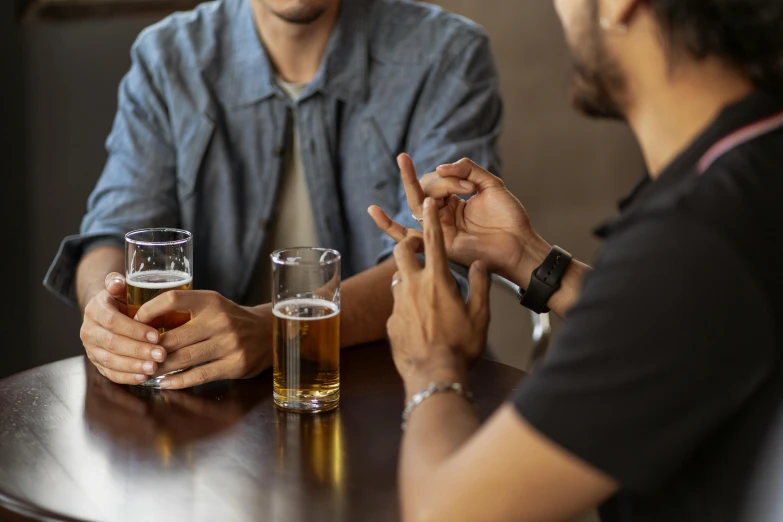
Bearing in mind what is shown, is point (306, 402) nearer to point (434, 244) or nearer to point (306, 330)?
point (306, 330)

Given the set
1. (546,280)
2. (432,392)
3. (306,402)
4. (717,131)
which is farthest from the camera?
(546,280)

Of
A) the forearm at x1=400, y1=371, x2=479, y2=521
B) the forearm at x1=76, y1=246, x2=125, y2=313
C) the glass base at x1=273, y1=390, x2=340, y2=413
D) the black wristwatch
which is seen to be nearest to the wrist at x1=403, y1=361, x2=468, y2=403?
the forearm at x1=400, y1=371, x2=479, y2=521

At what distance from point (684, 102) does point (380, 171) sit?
111 cm

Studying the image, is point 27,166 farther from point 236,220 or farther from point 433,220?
point 433,220

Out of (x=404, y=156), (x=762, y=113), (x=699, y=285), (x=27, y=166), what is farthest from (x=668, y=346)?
(x=27, y=166)

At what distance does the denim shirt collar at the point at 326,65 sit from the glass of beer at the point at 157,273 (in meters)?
0.73

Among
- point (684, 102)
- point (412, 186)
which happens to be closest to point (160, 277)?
point (412, 186)

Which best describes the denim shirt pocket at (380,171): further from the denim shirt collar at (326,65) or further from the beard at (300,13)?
the beard at (300,13)

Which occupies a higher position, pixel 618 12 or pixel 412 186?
pixel 618 12

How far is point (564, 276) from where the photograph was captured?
4.58ft

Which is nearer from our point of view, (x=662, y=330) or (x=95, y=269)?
(x=662, y=330)

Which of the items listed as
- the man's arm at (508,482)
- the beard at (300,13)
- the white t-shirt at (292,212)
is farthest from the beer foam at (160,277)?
the beard at (300,13)

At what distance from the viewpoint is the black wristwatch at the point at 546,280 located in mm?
1388

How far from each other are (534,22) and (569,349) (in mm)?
2503
